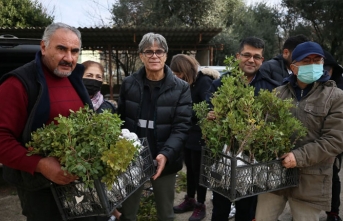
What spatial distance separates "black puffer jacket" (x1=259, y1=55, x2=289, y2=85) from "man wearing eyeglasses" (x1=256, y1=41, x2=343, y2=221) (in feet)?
2.29

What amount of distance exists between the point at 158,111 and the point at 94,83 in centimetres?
75

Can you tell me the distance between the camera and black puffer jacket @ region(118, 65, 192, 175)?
8.87 feet

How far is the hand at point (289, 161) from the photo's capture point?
2172 mm

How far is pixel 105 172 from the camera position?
1.77m

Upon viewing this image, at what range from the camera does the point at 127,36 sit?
36.9 ft

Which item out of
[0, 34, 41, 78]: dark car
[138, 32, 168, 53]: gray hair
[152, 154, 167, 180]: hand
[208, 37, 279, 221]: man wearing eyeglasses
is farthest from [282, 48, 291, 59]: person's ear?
[0, 34, 41, 78]: dark car

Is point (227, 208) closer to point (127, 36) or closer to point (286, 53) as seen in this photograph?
point (286, 53)

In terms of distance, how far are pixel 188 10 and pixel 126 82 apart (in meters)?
16.5

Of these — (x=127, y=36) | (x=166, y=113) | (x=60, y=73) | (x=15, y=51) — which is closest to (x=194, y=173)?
(x=166, y=113)

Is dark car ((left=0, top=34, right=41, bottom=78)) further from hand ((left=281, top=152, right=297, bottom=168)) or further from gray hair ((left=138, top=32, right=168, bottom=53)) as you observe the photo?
hand ((left=281, top=152, right=297, bottom=168))

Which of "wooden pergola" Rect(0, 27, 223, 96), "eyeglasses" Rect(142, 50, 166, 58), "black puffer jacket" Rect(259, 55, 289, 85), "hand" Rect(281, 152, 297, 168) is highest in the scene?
"wooden pergola" Rect(0, 27, 223, 96)

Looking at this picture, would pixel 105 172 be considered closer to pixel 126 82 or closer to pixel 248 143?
pixel 248 143

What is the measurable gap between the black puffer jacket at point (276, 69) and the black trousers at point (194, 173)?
3.97 feet

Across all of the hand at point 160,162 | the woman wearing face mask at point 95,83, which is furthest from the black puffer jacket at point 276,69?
the woman wearing face mask at point 95,83
